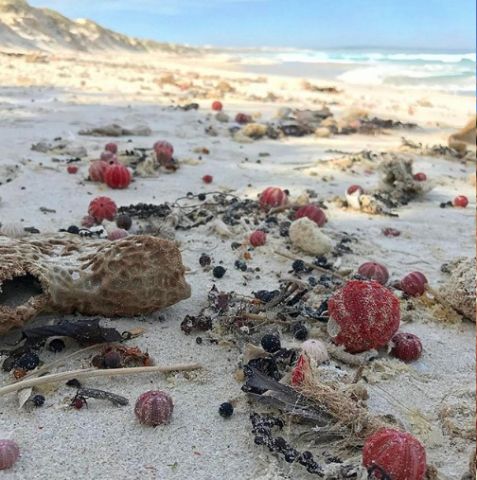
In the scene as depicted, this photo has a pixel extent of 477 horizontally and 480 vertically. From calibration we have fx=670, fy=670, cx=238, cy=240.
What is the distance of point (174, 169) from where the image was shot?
8.16 metres

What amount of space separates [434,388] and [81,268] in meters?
2.08

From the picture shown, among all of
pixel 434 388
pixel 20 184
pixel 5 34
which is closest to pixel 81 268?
pixel 434 388

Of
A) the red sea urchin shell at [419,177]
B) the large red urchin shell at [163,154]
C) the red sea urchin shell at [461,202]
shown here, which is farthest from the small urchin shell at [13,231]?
the red sea urchin shell at [419,177]

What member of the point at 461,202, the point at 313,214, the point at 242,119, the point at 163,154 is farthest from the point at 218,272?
the point at 242,119

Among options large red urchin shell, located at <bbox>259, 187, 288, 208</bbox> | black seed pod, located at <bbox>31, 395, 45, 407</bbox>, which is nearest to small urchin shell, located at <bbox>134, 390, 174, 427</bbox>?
black seed pod, located at <bbox>31, 395, 45, 407</bbox>

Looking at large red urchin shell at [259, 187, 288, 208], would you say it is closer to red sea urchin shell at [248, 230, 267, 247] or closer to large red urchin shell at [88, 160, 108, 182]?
red sea urchin shell at [248, 230, 267, 247]

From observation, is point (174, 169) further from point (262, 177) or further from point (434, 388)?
point (434, 388)

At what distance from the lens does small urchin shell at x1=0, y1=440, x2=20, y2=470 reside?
2715 mm

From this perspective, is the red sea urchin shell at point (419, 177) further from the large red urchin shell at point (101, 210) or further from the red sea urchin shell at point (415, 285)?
the large red urchin shell at point (101, 210)

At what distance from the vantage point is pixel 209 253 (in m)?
5.31

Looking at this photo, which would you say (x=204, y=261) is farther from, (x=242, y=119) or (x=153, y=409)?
(x=242, y=119)

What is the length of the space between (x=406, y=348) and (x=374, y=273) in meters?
1.11

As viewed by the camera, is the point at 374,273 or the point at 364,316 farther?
the point at 374,273

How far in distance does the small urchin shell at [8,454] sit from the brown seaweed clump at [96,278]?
0.95m
